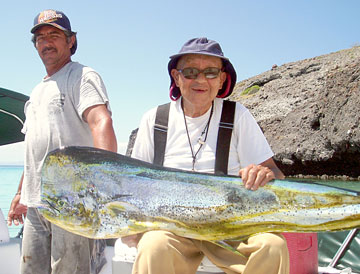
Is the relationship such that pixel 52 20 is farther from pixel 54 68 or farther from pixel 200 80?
pixel 200 80

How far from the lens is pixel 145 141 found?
252 cm

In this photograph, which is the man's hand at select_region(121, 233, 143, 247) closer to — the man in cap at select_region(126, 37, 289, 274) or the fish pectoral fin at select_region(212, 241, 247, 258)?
the man in cap at select_region(126, 37, 289, 274)

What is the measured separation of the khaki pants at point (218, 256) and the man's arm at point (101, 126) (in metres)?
0.55

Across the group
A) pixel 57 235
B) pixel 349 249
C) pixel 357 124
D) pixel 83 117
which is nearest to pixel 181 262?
pixel 57 235

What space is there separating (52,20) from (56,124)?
694 mm

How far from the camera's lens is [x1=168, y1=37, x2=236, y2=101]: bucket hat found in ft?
8.07

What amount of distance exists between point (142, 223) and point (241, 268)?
0.53 metres

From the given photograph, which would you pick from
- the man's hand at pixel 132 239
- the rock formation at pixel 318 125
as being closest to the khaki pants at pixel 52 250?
the man's hand at pixel 132 239

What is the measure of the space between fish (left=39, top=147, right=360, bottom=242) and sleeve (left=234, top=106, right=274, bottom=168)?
19.9 inches

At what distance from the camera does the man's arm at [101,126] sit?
2229 mm

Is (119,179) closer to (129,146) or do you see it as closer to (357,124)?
(357,124)

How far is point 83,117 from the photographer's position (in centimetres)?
250

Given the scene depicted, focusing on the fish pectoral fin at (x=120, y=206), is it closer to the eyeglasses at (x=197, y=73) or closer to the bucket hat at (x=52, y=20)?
the eyeglasses at (x=197, y=73)

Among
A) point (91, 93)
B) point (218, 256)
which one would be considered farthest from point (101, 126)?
point (218, 256)
